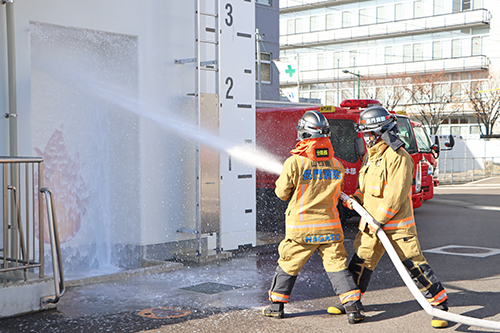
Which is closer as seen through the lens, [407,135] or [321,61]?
[407,135]

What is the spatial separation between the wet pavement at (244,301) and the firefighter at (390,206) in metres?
0.35

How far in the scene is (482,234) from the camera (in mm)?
10156

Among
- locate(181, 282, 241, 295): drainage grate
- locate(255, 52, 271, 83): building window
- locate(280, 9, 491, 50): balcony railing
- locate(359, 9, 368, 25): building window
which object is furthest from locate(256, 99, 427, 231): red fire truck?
locate(359, 9, 368, 25): building window

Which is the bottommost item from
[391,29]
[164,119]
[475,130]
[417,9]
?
[164,119]

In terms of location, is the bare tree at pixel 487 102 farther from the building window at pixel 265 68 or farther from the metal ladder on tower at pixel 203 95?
the metal ladder on tower at pixel 203 95

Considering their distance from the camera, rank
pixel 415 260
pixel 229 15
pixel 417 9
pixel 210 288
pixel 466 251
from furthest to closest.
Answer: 1. pixel 417 9
2. pixel 466 251
3. pixel 229 15
4. pixel 210 288
5. pixel 415 260

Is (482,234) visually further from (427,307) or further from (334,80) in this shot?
(334,80)

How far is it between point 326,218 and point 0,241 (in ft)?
11.4

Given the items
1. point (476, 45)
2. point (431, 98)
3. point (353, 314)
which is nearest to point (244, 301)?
point (353, 314)

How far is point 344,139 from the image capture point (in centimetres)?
1079

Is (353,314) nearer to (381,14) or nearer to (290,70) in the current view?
(290,70)

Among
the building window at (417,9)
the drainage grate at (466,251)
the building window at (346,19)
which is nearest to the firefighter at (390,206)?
the drainage grate at (466,251)

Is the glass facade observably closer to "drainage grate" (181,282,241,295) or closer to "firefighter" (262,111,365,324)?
Answer: "drainage grate" (181,282,241,295)

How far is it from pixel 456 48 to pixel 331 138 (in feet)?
146
